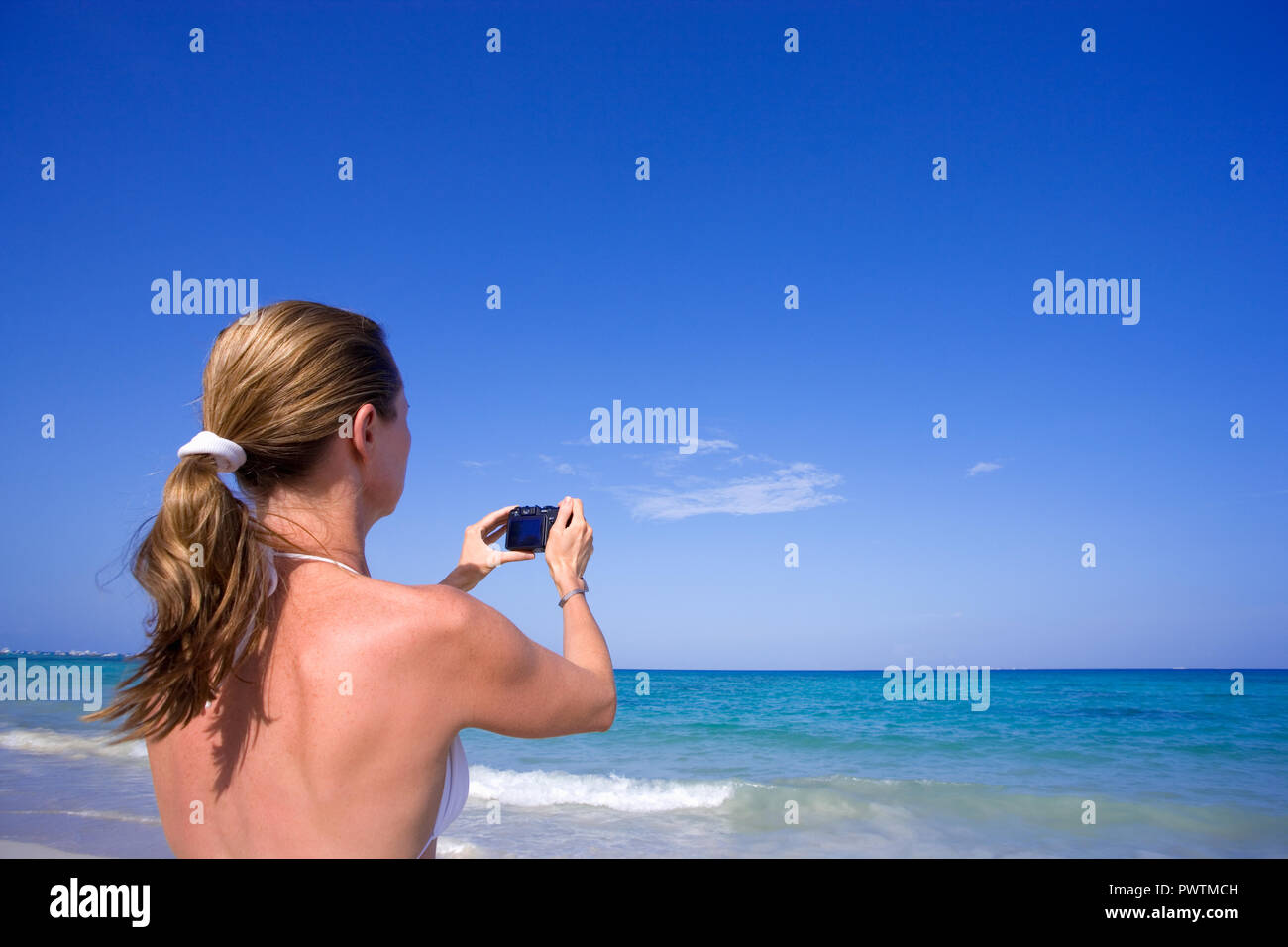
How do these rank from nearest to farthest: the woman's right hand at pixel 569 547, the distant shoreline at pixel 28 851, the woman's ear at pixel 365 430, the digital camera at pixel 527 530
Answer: the woman's ear at pixel 365 430 → the woman's right hand at pixel 569 547 → the digital camera at pixel 527 530 → the distant shoreline at pixel 28 851

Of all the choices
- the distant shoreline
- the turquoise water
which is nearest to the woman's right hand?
the turquoise water

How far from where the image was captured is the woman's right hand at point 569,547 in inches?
65.7

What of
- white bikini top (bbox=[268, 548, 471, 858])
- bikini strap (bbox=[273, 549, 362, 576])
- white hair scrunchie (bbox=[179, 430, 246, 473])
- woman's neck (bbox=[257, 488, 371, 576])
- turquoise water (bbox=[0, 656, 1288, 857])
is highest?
white hair scrunchie (bbox=[179, 430, 246, 473])

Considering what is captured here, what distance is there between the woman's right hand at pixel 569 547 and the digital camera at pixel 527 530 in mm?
227

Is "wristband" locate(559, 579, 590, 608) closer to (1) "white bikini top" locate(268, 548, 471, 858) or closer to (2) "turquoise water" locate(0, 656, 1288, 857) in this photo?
(1) "white bikini top" locate(268, 548, 471, 858)

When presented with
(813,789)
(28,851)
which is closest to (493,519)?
(28,851)

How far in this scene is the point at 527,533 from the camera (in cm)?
203

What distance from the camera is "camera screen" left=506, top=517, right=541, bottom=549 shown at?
2021 millimetres

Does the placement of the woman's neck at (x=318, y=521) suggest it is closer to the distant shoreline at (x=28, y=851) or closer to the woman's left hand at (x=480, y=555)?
the woman's left hand at (x=480, y=555)

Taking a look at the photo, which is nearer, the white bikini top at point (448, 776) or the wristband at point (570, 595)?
the white bikini top at point (448, 776)

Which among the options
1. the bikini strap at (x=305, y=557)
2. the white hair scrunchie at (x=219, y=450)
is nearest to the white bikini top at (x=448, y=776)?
the bikini strap at (x=305, y=557)

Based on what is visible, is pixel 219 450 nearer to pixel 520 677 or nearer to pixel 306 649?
pixel 306 649

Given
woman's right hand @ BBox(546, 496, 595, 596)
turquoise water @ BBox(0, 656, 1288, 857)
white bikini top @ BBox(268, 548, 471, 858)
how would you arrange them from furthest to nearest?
turquoise water @ BBox(0, 656, 1288, 857) → woman's right hand @ BBox(546, 496, 595, 596) → white bikini top @ BBox(268, 548, 471, 858)

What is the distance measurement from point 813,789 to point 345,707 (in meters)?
12.1
